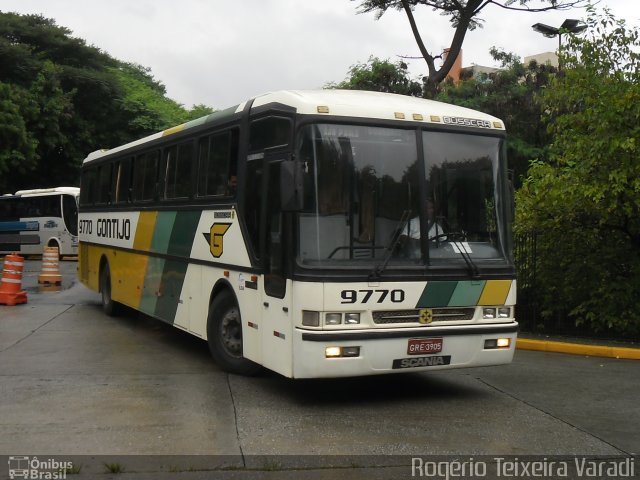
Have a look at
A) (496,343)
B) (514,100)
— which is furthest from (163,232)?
(514,100)

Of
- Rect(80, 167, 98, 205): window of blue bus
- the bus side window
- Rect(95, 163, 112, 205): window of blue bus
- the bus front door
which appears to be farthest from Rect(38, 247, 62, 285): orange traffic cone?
the bus front door

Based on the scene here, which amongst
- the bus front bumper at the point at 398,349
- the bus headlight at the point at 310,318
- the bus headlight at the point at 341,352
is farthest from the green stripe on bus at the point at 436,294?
the bus headlight at the point at 310,318

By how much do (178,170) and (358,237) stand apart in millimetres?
3929

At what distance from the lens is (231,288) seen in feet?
26.5

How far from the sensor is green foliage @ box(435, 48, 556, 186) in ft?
80.1

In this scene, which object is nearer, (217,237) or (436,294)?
(436,294)

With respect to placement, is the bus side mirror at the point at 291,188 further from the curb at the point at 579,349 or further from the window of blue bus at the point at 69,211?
the window of blue bus at the point at 69,211

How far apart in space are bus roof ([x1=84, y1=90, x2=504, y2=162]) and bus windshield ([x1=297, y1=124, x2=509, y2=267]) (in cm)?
14

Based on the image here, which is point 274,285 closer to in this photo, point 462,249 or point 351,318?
point 351,318

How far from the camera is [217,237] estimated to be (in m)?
8.40

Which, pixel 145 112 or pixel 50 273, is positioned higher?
pixel 145 112

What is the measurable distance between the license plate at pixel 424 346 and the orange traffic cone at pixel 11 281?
34.4 feet

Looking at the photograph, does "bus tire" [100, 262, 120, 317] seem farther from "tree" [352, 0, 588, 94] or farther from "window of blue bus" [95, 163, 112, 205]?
"tree" [352, 0, 588, 94]

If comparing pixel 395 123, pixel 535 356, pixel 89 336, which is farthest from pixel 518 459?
pixel 89 336
